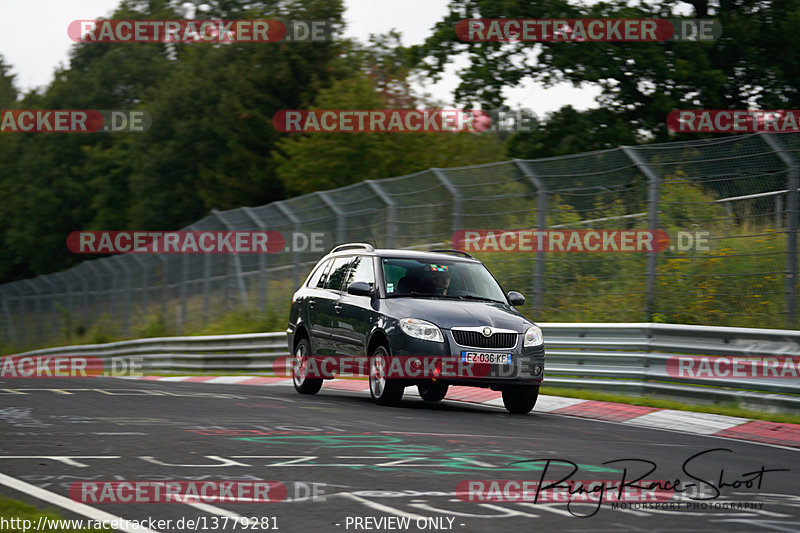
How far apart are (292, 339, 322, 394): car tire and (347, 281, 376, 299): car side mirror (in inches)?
79.0

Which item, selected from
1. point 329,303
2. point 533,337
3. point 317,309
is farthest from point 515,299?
point 317,309

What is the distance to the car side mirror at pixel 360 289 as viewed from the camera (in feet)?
42.4

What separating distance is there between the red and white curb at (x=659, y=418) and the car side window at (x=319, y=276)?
79.5 inches

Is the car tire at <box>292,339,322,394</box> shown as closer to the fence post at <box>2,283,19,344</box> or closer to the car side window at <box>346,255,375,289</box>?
the car side window at <box>346,255,375,289</box>

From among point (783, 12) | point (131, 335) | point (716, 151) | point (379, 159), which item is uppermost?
point (783, 12)

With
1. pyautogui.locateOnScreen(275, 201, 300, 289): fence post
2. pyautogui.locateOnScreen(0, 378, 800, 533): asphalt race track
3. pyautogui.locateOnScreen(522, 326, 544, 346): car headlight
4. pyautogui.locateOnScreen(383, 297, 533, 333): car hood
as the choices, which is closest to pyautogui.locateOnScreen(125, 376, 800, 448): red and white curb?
pyautogui.locateOnScreen(0, 378, 800, 533): asphalt race track

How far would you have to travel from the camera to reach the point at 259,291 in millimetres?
24531

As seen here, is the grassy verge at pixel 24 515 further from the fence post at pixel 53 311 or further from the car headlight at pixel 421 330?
the fence post at pixel 53 311

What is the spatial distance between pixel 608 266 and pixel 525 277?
1734 mm

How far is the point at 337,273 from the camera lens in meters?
14.5

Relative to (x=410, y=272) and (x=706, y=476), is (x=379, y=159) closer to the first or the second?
(x=410, y=272)

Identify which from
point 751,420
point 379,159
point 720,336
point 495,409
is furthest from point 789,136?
point 379,159

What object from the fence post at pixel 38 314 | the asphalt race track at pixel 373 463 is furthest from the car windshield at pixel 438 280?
the fence post at pixel 38 314

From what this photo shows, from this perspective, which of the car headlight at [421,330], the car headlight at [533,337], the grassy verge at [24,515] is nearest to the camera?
the grassy verge at [24,515]
